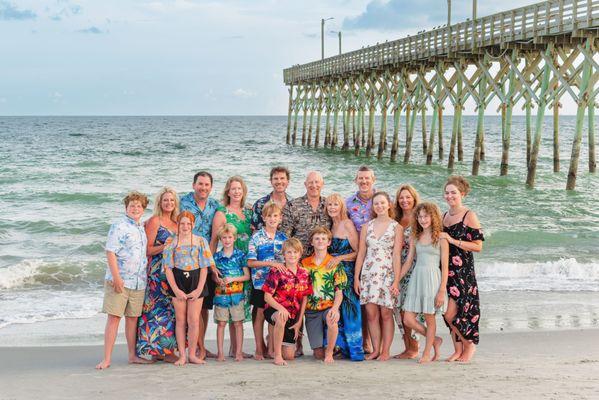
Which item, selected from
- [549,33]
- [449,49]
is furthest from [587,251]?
[449,49]

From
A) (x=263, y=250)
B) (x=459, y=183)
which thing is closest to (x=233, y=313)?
(x=263, y=250)

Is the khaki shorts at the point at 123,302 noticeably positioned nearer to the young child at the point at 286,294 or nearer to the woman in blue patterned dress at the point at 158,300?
the woman in blue patterned dress at the point at 158,300

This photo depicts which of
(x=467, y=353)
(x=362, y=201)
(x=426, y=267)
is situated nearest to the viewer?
(x=426, y=267)

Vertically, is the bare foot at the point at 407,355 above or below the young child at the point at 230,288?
below

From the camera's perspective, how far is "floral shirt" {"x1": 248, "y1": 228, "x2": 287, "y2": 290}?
6.46m

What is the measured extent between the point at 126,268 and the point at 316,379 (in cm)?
175

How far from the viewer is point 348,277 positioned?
6582 millimetres

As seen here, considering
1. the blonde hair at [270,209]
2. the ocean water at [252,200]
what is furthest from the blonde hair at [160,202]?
the ocean water at [252,200]

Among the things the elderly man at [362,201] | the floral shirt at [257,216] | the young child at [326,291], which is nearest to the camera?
the young child at [326,291]

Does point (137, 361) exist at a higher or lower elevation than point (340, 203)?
lower

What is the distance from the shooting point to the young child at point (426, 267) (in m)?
6.25

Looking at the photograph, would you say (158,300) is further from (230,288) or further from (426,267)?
(426,267)

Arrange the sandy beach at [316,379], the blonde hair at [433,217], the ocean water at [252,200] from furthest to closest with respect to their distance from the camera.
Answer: the ocean water at [252,200] < the blonde hair at [433,217] < the sandy beach at [316,379]

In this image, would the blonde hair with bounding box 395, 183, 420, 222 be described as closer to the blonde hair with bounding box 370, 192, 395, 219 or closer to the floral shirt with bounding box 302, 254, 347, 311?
the blonde hair with bounding box 370, 192, 395, 219
